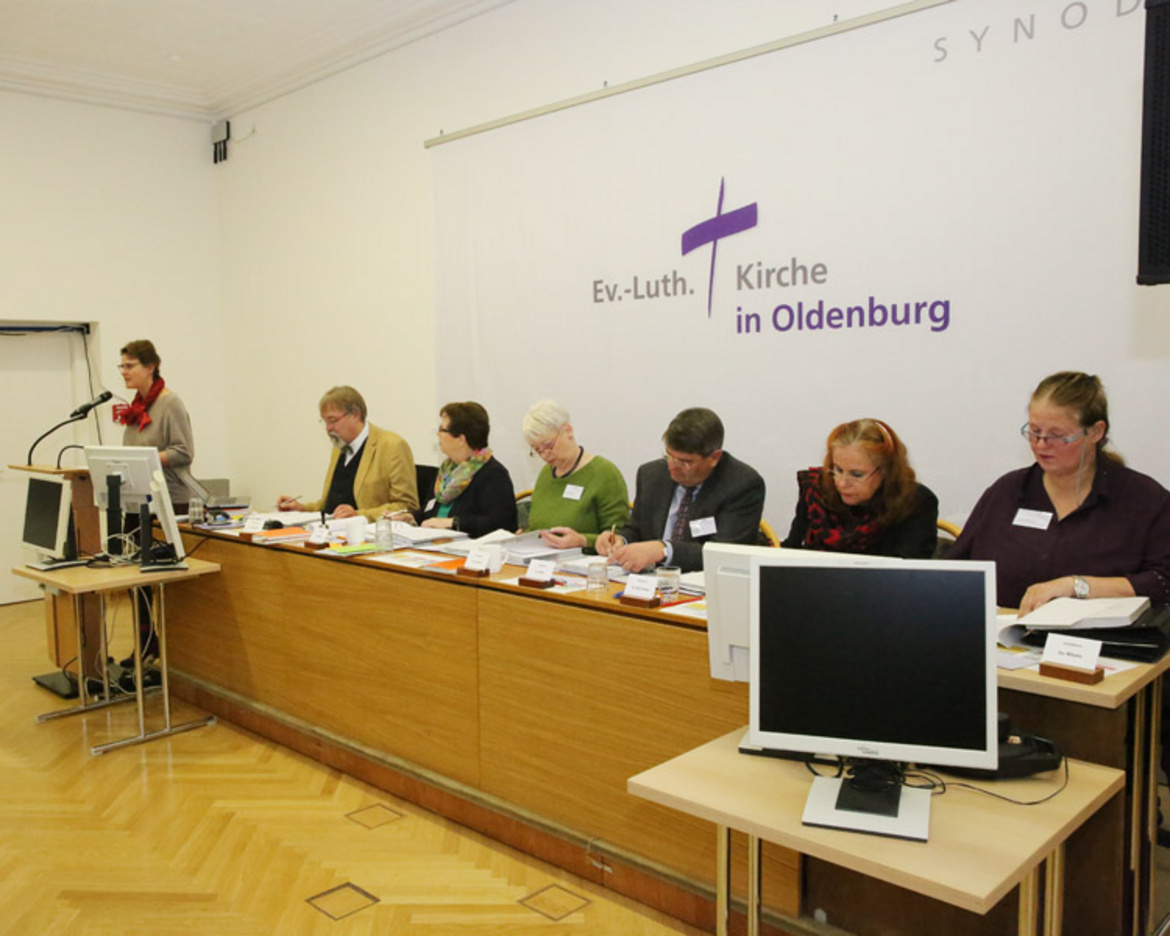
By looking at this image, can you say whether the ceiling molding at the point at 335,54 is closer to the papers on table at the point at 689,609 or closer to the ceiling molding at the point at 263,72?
the ceiling molding at the point at 263,72

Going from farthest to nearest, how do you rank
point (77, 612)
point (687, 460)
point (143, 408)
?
point (143, 408) → point (77, 612) → point (687, 460)

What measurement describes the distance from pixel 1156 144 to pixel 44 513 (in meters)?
4.44

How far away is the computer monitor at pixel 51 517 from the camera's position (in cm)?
440

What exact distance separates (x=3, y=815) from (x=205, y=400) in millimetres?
4968

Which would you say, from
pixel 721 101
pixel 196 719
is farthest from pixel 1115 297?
pixel 196 719

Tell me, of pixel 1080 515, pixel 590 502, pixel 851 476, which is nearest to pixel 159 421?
pixel 590 502


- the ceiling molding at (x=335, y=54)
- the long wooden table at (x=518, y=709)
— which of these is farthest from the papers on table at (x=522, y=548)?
the ceiling molding at (x=335, y=54)

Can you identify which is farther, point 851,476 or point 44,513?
point 44,513

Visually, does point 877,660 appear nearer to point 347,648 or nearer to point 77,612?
point 347,648

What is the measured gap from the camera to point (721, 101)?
4625 mm

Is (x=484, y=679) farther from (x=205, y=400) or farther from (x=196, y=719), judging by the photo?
(x=205, y=400)

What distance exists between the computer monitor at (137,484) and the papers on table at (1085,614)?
10.7 feet

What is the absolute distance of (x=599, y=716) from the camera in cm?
287

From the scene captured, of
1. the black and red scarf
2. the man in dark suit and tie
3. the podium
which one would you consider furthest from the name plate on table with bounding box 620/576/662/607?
the podium
